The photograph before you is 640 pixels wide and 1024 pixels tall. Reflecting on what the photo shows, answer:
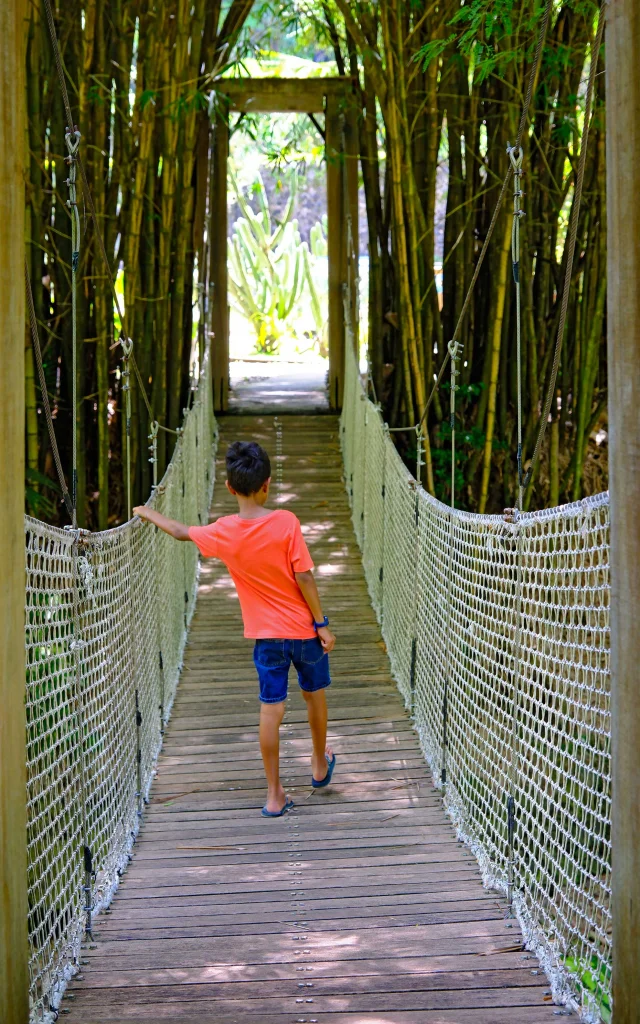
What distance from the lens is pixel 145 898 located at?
217cm

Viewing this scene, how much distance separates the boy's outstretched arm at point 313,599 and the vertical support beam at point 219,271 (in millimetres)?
3574

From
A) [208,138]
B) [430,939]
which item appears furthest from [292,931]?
[208,138]

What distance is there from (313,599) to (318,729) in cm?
36

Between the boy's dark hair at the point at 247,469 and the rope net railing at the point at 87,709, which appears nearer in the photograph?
the rope net railing at the point at 87,709

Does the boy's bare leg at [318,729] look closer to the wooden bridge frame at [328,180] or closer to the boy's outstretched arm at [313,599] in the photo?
the boy's outstretched arm at [313,599]

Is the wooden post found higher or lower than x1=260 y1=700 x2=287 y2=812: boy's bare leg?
higher

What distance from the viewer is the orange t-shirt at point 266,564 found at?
249cm

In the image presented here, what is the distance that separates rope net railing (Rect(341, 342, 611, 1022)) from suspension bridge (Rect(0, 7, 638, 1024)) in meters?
0.01

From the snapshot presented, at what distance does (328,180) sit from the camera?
20.1 feet

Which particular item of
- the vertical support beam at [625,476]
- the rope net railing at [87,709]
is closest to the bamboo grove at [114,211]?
the rope net railing at [87,709]

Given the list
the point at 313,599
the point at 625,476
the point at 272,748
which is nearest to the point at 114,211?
the point at 313,599

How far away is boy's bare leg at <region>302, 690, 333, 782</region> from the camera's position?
2674 millimetres

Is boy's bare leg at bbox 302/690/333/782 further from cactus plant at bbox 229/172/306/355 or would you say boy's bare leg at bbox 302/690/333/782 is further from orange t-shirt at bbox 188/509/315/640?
cactus plant at bbox 229/172/306/355

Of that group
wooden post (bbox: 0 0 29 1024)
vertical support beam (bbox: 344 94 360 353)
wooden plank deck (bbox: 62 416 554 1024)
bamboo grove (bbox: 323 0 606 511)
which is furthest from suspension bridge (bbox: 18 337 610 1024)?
vertical support beam (bbox: 344 94 360 353)
